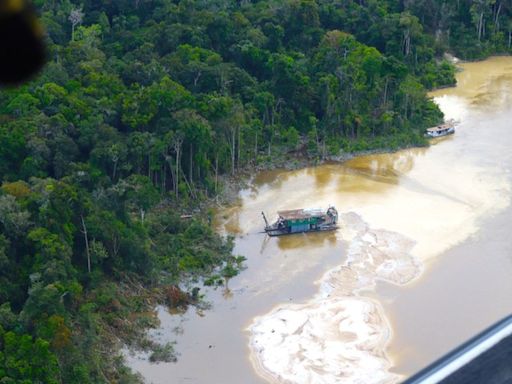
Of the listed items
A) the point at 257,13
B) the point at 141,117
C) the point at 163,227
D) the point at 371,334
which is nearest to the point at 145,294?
the point at 163,227

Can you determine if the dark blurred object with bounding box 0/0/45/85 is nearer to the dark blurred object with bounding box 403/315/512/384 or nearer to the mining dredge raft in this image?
the dark blurred object with bounding box 403/315/512/384

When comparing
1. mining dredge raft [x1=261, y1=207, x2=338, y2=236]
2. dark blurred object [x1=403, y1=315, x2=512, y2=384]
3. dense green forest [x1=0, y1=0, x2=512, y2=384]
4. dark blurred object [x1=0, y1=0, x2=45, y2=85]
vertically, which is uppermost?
dark blurred object [x1=0, y1=0, x2=45, y2=85]

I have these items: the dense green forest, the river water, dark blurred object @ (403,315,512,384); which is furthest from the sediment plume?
dark blurred object @ (403,315,512,384)

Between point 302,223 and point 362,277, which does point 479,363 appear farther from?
point 302,223

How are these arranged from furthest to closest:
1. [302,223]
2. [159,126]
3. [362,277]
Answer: [159,126], [302,223], [362,277]

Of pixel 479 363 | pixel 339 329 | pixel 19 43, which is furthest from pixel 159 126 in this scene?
pixel 19 43

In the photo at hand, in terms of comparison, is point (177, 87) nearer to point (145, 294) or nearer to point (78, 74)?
point (78, 74)
